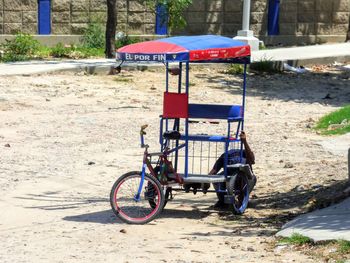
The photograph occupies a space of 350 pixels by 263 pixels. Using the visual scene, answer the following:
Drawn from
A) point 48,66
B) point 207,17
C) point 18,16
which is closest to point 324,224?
point 48,66

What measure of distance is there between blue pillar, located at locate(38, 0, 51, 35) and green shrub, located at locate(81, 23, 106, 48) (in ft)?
3.56

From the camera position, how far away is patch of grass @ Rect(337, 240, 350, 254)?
8453 millimetres

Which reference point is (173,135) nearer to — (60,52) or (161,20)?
(60,52)

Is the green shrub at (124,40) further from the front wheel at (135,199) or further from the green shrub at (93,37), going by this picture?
the front wheel at (135,199)

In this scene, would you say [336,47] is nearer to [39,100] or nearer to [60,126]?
[39,100]

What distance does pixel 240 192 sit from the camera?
35.9ft

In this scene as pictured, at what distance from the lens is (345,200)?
403 inches

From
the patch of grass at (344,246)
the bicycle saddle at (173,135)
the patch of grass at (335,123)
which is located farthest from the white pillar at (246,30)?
the patch of grass at (344,246)

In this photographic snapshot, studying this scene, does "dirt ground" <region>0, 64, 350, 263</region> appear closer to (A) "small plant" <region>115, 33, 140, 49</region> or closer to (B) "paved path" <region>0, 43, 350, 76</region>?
(B) "paved path" <region>0, 43, 350, 76</region>

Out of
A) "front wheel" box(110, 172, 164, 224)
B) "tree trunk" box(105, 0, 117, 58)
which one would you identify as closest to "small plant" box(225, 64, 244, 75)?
"tree trunk" box(105, 0, 117, 58)

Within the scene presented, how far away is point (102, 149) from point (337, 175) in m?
4.12

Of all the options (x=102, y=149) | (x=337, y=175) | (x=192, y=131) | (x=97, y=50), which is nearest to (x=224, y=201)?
(x=337, y=175)

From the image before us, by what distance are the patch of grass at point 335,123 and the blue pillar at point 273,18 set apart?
12.3 m

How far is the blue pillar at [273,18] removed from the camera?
2993 centimetres
